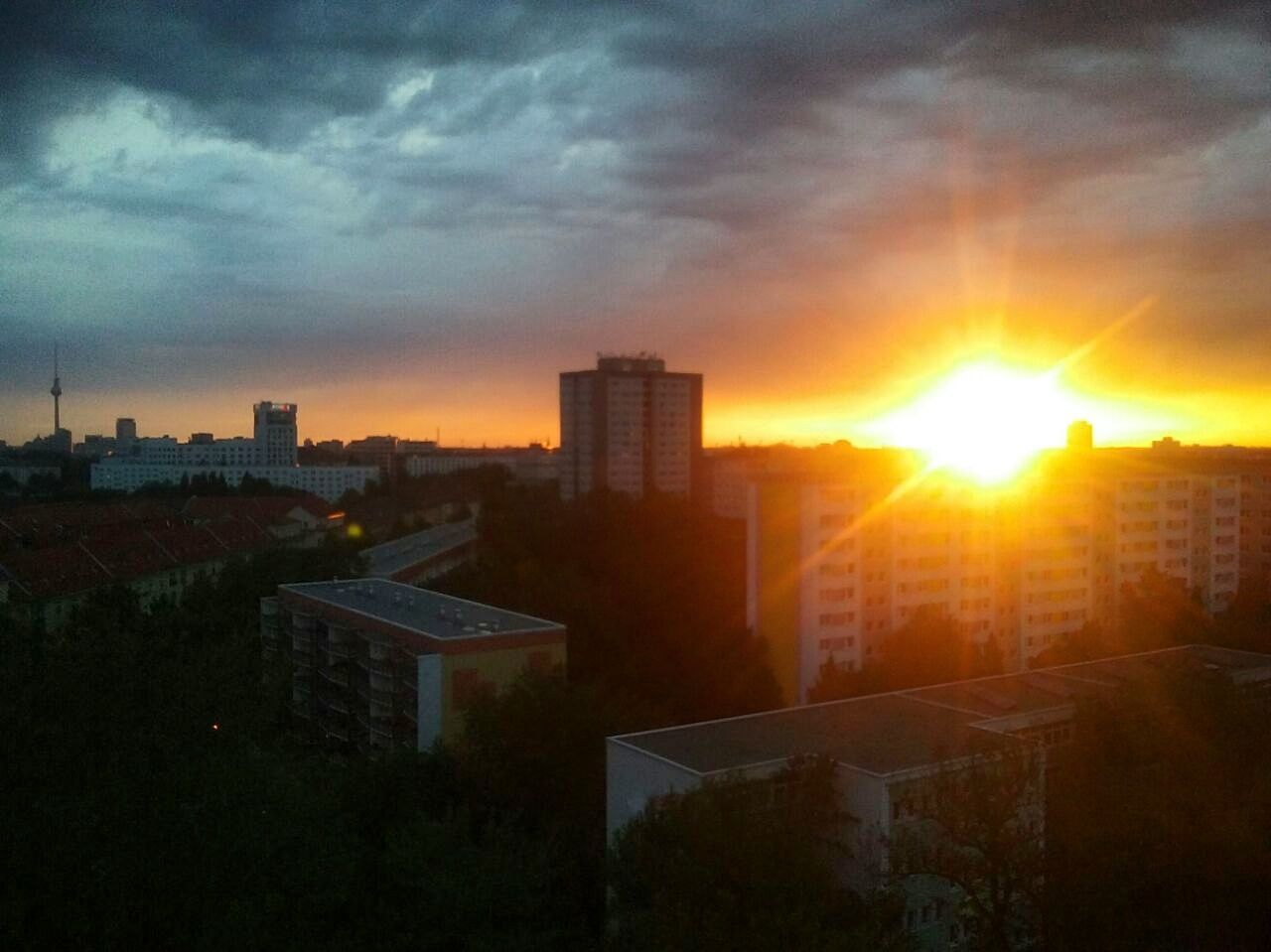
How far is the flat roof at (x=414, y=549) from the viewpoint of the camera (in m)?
15.2

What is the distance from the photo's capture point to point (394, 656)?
870 centimetres

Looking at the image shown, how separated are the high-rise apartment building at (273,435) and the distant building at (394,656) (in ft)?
115

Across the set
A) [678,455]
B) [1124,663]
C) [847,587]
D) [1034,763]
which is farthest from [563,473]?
[1034,763]

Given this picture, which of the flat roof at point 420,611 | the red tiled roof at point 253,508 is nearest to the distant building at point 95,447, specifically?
the red tiled roof at point 253,508

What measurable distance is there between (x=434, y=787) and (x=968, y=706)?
3.67 meters

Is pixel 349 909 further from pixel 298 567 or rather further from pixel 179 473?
pixel 179 473

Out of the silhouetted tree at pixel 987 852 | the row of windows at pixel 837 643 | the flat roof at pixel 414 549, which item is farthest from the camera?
the flat roof at pixel 414 549

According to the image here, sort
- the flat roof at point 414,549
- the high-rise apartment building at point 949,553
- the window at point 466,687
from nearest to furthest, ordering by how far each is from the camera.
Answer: the window at point 466,687 < the high-rise apartment building at point 949,553 < the flat roof at point 414,549

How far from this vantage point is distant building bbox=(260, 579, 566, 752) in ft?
26.6

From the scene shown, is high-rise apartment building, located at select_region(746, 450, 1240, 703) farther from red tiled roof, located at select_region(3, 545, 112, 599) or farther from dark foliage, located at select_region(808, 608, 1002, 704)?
red tiled roof, located at select_region(3, 545, 112, 599)

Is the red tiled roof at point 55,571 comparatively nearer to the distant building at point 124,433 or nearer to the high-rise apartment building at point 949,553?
the high-rise apartment building at point 949,553

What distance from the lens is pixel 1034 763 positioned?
16.7 feet

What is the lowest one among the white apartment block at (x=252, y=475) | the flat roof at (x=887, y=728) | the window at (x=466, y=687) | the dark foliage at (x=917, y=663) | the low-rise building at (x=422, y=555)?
the dark foliage at (x=917, y=663)

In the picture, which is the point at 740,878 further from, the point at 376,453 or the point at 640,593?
the point at 376,453
